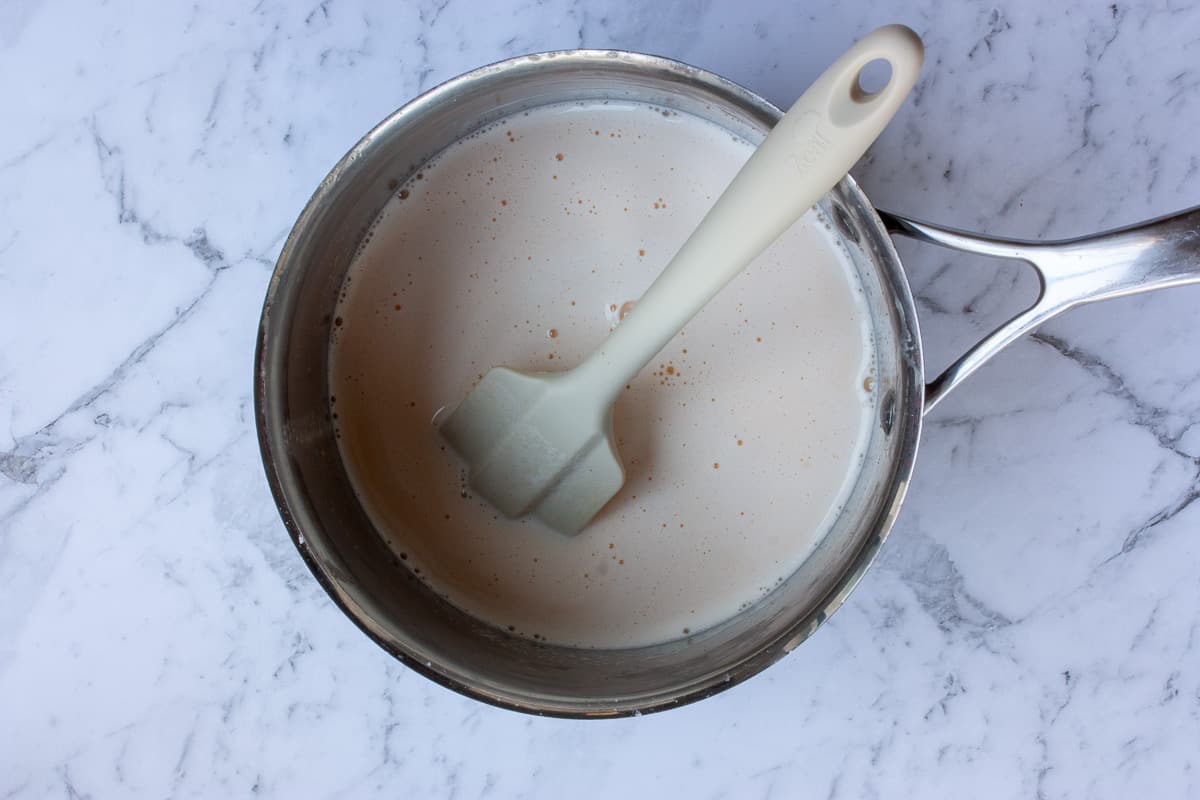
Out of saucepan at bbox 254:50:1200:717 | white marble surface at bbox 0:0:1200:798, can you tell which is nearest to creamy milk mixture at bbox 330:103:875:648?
saucepan at bbox 254:50:1200:717

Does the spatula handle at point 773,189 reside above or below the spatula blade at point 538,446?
above

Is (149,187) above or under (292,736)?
above

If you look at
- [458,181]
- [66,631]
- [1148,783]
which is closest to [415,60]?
[458,181]

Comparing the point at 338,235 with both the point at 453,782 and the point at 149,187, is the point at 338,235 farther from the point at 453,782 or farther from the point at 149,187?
the point at 453,782

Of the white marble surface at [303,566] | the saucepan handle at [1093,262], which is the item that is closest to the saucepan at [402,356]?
the saucepan handle at [1093,262]

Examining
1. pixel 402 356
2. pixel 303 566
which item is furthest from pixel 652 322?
pixel 303 566

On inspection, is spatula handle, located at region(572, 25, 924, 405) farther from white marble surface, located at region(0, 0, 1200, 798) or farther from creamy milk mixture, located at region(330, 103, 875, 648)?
white marble surface, located at region(0, 0, 1200, 798)

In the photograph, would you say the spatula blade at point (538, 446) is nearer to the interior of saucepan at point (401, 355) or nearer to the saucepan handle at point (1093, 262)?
the interior of saucepan at point (401, 355)
